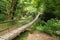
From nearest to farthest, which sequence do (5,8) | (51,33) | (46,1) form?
(46,1)
(51,33)
(5,8)

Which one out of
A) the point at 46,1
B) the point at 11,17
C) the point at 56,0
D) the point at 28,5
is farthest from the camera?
the point at 28,5

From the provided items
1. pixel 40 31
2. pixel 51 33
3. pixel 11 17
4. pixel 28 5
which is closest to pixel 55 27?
pixel 51 33

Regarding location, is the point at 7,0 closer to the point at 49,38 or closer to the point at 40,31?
the point at 40,31

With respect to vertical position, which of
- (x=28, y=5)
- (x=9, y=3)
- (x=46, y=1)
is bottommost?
(x=28, y=5)

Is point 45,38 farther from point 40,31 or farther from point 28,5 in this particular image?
point 28,5

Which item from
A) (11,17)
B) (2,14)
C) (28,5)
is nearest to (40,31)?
(11,17)

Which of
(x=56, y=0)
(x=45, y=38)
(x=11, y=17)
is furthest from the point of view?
(x=11, y=17)

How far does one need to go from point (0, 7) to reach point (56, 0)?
637 inches

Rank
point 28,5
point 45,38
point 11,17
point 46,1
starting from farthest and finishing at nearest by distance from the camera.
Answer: point 28,5
point 11,17
point 45,38
point 46,1

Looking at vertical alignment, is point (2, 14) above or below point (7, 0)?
below

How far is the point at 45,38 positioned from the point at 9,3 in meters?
9.23

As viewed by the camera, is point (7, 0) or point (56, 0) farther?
point (7, 0)

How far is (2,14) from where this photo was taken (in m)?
24.7

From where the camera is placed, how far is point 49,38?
53.1ft
